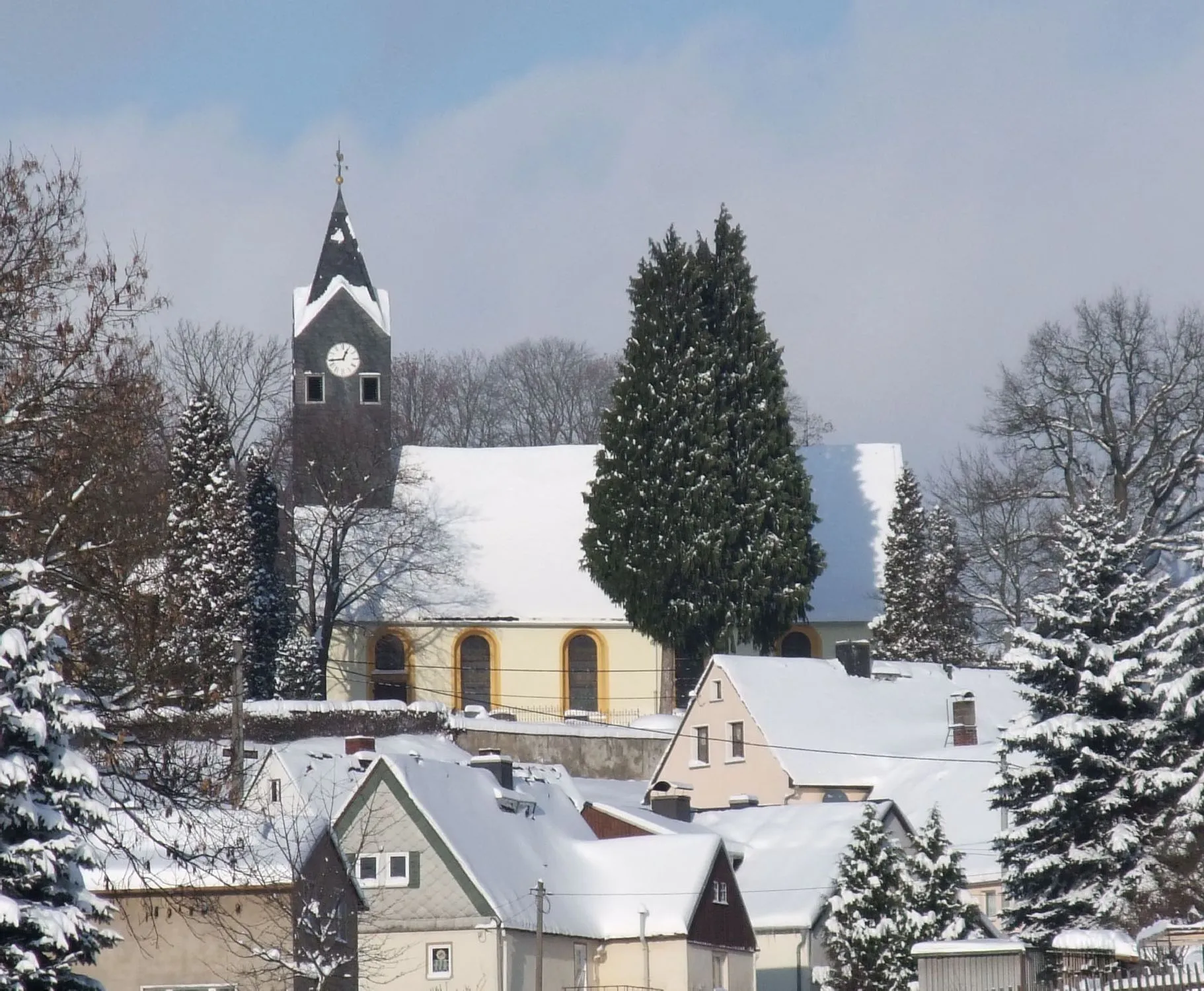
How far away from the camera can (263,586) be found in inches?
2340

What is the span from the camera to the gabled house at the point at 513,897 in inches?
1395

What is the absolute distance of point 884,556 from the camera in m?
66.7

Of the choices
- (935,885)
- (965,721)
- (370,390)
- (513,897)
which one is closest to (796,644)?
(965,721)

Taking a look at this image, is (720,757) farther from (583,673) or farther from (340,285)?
(340,285)

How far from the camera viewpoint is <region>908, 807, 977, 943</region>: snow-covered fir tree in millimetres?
32094

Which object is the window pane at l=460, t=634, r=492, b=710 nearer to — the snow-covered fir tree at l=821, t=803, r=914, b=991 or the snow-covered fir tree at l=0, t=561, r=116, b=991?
the snow-covered fir tree at l=821, t=803, r=914, b=991

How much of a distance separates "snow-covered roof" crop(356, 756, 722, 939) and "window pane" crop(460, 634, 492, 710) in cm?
2352

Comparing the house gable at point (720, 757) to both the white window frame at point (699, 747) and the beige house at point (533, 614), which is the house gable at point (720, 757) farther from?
the beige house at point (533, 614)

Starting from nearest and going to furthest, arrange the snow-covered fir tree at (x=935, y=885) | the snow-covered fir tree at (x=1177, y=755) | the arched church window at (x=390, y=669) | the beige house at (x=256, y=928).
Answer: the beige house at (x=256, y=928), the snow-covered fir tree at (x=1177, y=755), the snow-covered fir tree at (x=935, y=885), the arched church window at (x=390, y=669)

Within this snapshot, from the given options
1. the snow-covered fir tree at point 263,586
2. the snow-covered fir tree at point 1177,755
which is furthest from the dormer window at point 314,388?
the snow-covered fir tree at point 1177,755

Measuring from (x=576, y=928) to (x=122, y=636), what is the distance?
779 inches

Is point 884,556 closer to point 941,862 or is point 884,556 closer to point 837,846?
point 837,846

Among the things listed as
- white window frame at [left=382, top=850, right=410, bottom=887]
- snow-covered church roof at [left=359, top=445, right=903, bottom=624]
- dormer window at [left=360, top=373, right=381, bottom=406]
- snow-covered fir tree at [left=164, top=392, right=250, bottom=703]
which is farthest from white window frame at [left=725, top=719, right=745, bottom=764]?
dormer window at [left=360, top=373, right=381, bottom=406]

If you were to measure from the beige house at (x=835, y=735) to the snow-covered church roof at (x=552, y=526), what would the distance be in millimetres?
9314
